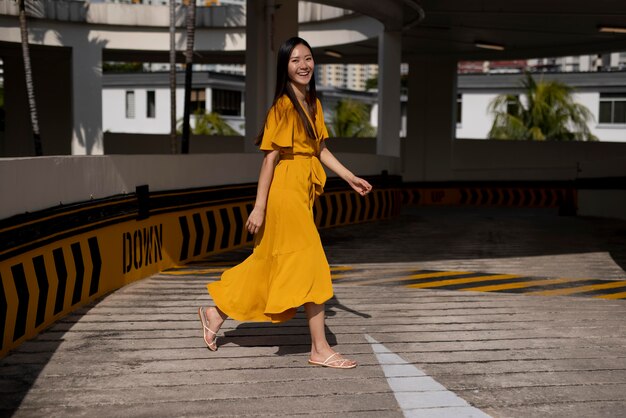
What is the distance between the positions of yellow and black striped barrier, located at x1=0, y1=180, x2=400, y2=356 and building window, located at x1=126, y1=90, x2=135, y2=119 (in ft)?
182

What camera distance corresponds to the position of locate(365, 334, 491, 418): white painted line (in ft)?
A: 16.1

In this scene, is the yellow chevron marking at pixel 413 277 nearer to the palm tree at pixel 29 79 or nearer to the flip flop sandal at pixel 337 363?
the flip flop sandal at pixel 337 363

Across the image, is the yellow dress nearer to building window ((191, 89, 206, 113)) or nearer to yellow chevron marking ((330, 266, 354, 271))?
yellow chevron marking ((330, 266, 354, 271))

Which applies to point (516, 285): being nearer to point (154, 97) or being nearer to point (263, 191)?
point (263, 191)

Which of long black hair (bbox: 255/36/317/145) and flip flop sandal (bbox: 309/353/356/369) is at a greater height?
long black hair (bbox: 255/36/317/145)

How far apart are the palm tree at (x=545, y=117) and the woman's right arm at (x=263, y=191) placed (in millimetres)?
45465

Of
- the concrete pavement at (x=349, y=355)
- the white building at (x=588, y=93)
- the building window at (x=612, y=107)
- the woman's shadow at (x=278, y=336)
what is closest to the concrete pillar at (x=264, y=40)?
the concrete pavement at (x=349, y=355)

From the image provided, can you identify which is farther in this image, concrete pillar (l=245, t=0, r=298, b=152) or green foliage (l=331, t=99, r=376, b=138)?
green foliage (l=331, t=99, r=376, b=138)

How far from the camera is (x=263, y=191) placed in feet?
19.6

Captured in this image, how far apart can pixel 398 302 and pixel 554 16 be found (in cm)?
1519

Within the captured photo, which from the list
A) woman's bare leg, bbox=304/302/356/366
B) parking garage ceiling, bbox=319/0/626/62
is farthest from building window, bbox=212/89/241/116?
woman's bare leg, bbox=304/302/356/366

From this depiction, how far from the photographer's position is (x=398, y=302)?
8305 millimetres

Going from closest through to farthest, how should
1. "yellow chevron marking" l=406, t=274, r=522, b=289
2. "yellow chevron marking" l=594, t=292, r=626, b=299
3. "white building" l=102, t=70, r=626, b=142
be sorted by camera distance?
"yellow chevron marking" l=594, t=292, r=626, b=299, "yellow chevron marking" l=406, t=274, r=522, b=289, "white building" l=102, t=70, r=626, b=142

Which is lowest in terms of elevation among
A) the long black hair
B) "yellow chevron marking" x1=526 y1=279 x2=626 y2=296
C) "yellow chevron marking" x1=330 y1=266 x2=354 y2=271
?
"yellow chevron marking" x1=330 y1=266 x2=354 y2=271
